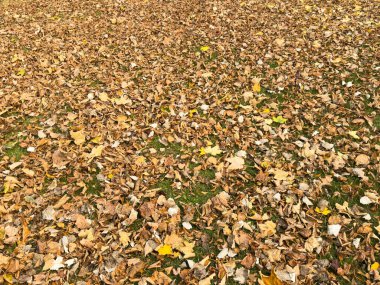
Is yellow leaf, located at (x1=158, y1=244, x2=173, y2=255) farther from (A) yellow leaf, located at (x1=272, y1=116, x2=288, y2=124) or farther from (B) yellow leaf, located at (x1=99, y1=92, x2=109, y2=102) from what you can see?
(B) yellow leaf, located at (x1=99, y1=92, x2=109, y2=102)

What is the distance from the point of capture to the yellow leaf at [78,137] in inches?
192

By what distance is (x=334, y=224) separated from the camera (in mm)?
3787

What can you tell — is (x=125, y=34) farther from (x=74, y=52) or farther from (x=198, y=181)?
(x=198, y=181)

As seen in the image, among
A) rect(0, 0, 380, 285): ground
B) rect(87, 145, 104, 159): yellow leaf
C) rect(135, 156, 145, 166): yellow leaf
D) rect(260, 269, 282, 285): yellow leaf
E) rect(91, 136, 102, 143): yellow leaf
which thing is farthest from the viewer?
rect(91, 136, 102, 143): yellow leaf

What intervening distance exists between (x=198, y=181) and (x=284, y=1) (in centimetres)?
636

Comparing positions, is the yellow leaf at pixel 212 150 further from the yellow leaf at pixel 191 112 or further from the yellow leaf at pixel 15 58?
the yellow leaf at pixel 15 58

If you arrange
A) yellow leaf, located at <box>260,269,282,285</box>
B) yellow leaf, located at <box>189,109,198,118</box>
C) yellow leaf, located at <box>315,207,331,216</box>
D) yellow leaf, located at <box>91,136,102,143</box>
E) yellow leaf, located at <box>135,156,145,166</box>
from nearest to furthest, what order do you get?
yellow leaf, located at <box>260,269,282,285</box> → yellow leaf, located at <box>315,207,331,216</box> → yellow leaf, located at <box>135,156,145,166</box> → yellow leaf, located at <box>91,136,102,143</box> → yellow leaf, located at <box>189,109,198,118</box>

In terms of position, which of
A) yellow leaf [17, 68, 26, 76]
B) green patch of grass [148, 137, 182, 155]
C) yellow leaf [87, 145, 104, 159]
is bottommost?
yellow leaf [87, 145, 104, 159]

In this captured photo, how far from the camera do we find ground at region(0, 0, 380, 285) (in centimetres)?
357

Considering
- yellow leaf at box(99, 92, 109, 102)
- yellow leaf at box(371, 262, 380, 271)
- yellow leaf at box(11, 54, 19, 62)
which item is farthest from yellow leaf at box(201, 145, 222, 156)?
yellow leaf at box(11, 54, 19, 62)

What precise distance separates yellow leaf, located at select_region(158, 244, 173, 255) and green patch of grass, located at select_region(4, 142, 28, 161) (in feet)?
8.04

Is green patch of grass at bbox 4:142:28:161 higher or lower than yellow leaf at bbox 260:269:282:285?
lower

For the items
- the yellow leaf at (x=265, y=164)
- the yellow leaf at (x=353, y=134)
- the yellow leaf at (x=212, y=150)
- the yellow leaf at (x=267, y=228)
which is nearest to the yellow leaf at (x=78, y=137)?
the yellow leaf at (x=212, y=150)

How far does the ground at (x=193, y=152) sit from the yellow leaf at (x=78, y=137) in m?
0.03
